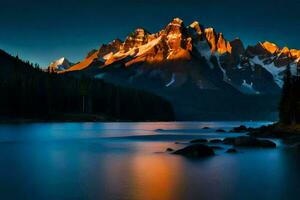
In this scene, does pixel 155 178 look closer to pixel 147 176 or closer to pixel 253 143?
pixel 147 176

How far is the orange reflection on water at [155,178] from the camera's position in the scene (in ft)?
103

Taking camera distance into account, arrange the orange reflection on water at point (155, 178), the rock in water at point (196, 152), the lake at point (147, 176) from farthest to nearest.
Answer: the rock in water at point (196, 152) < the lake at point (147, 176) < the orange reflection on water at point (155, 178)

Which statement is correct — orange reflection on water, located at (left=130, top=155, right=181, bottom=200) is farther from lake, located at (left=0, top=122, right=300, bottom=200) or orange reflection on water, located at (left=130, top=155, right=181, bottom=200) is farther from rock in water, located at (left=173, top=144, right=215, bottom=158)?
rock in water, located at (left=173, top=144, right=215, bottom=158)

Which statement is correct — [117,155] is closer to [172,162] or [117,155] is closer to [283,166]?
[172,162]

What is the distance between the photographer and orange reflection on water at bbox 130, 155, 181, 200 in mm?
31528

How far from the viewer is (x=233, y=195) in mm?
31859

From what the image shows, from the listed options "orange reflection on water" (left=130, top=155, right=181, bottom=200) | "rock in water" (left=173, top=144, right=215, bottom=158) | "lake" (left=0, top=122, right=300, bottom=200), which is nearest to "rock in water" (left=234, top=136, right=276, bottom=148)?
"lake" (left=0, top=122, right=300, bottom=200)

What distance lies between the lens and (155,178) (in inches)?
1543

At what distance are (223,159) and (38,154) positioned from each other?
25109 millimetres

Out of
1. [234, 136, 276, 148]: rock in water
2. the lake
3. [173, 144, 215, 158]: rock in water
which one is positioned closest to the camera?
the lake

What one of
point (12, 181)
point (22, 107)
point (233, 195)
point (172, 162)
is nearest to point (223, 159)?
point (172, 162)

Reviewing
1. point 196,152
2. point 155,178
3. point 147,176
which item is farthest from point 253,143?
point 155,178

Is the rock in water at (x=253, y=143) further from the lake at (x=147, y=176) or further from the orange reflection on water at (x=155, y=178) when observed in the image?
the orange reflection on water at (x=155, y=178)

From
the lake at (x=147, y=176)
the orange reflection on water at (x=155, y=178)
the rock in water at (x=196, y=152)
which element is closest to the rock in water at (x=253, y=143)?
the lake at (x=147, y=176)
